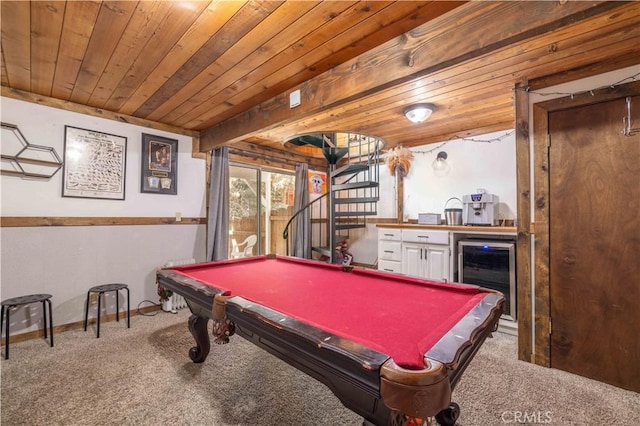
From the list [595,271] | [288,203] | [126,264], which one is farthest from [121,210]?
[595,271]

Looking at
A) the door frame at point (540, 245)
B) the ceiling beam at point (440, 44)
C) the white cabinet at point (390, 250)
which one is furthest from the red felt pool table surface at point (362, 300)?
the white cabinet at point (390, 250)

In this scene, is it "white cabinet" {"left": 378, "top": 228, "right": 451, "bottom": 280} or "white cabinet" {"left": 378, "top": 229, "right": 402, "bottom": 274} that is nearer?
"white cabinet" {"left": 378, "top": 228, "right": 451, "bottom": 280}

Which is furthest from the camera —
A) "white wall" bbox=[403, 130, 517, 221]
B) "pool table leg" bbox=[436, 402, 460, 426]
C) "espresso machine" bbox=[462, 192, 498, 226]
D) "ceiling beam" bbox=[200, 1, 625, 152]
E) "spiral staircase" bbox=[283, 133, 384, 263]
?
"spiral staircase" bbox=[283, 133, 384, 263]

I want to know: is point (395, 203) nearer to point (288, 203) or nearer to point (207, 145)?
point (288, 203)

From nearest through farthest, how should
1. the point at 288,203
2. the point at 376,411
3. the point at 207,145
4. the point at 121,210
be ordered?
1. the point at 376,411
2. the point at 121,210
3. the point at 207,145
4. the point at 288,203

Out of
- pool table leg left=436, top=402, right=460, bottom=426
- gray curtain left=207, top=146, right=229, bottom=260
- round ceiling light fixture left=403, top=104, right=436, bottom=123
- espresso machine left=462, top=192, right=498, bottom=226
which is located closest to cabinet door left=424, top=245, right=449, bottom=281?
espresso machine left=462, top=192, right=498, bottom=226

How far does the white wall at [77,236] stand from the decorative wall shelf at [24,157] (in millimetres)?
56

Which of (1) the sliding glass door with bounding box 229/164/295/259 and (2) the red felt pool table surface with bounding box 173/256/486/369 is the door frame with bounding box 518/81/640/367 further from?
(1) the sliding glass door with bounding box 229/164/295/259

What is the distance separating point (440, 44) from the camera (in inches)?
60.0

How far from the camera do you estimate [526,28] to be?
128 centimetres

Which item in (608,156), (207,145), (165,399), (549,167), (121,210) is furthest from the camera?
(207,145)

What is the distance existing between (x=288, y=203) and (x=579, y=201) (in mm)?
4150

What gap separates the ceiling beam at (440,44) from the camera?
124 centimetres

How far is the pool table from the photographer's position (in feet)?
2.57
